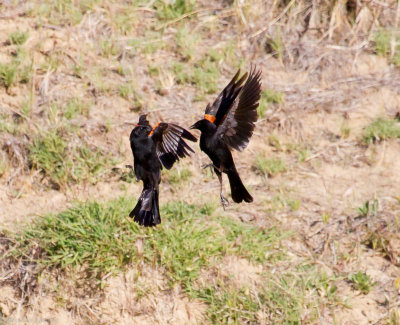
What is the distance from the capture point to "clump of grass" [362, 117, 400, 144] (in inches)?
277

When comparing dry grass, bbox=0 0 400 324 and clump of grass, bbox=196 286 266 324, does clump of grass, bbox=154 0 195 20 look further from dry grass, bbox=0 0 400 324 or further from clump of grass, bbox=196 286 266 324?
clump of grass, bbox=196 286 266 324

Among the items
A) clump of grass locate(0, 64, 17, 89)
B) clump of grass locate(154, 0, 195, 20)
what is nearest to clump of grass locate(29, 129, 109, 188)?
clump of grass locate(0, 64, 17, 89)

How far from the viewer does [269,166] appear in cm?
656

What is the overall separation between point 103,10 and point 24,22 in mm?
1029

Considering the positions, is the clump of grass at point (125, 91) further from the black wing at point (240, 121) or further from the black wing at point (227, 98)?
the black wing at point (240, 121)

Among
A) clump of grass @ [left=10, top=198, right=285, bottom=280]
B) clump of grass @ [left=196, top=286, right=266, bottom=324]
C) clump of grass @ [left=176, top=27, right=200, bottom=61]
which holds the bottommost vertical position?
clump of grass @ [left=196, top=286, right=266, bottom=324]

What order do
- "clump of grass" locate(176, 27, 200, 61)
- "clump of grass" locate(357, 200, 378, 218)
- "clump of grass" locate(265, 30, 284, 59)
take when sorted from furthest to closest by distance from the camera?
"clump of grass" locate(265, 30, 284, 59), "clump of grass" locate(176, 27, 200, 61), "clump of grass" locate(357, 200, 378, 218)

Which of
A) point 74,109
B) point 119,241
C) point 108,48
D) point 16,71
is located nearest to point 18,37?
point 16,71

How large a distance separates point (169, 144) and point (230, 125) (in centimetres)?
32

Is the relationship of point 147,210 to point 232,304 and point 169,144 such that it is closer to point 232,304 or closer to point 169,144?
point 169,144

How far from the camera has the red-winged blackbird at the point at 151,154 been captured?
275 centimetres

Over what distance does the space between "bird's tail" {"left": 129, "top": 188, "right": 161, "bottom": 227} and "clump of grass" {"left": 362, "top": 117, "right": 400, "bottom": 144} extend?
184 inches

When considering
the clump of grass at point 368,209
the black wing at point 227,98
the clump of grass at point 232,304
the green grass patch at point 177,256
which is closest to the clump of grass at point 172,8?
the green grass patch at point 177,256

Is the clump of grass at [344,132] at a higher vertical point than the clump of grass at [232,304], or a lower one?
higher
